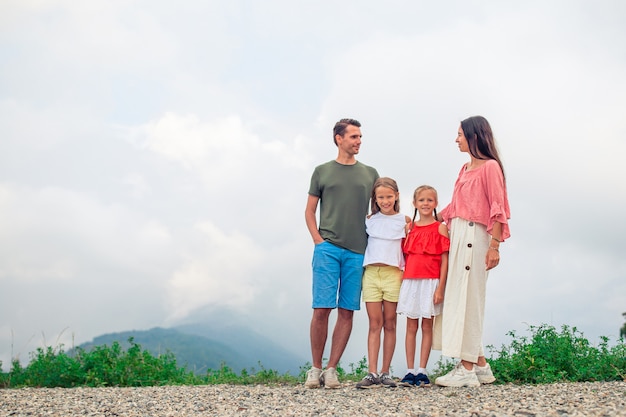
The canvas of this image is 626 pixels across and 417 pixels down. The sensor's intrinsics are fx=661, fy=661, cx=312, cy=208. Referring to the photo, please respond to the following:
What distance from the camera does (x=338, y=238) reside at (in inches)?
312

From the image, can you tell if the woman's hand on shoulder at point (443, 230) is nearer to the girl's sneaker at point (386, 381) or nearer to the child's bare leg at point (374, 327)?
the child's bare leg at point (374, 327)

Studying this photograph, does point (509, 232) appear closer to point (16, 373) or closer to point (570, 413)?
point (570, 413)

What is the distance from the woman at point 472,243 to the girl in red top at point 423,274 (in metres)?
0.12

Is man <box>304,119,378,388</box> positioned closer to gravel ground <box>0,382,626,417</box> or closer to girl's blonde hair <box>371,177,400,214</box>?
girl's blonde hair <box>371,177,400,214</box>

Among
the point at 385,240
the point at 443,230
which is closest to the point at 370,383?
the point at 385,240

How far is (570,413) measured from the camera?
5.58 m

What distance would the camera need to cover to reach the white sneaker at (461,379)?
771 centimetres

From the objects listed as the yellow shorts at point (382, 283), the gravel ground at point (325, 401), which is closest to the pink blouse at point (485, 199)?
the yellow shorts at point (382, 283)

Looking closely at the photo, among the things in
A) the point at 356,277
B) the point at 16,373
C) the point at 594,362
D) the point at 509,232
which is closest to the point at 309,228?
the point at 356,277

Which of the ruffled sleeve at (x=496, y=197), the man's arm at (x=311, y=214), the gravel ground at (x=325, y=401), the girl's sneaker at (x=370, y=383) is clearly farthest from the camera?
the man's arm at (x=311, y=214)

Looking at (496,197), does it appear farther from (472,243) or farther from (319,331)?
(319,331)

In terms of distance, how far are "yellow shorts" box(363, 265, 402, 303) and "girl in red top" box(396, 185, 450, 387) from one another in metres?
0.09

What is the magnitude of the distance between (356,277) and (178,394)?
2.70 meters

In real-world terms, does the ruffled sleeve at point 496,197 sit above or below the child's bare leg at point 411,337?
above
